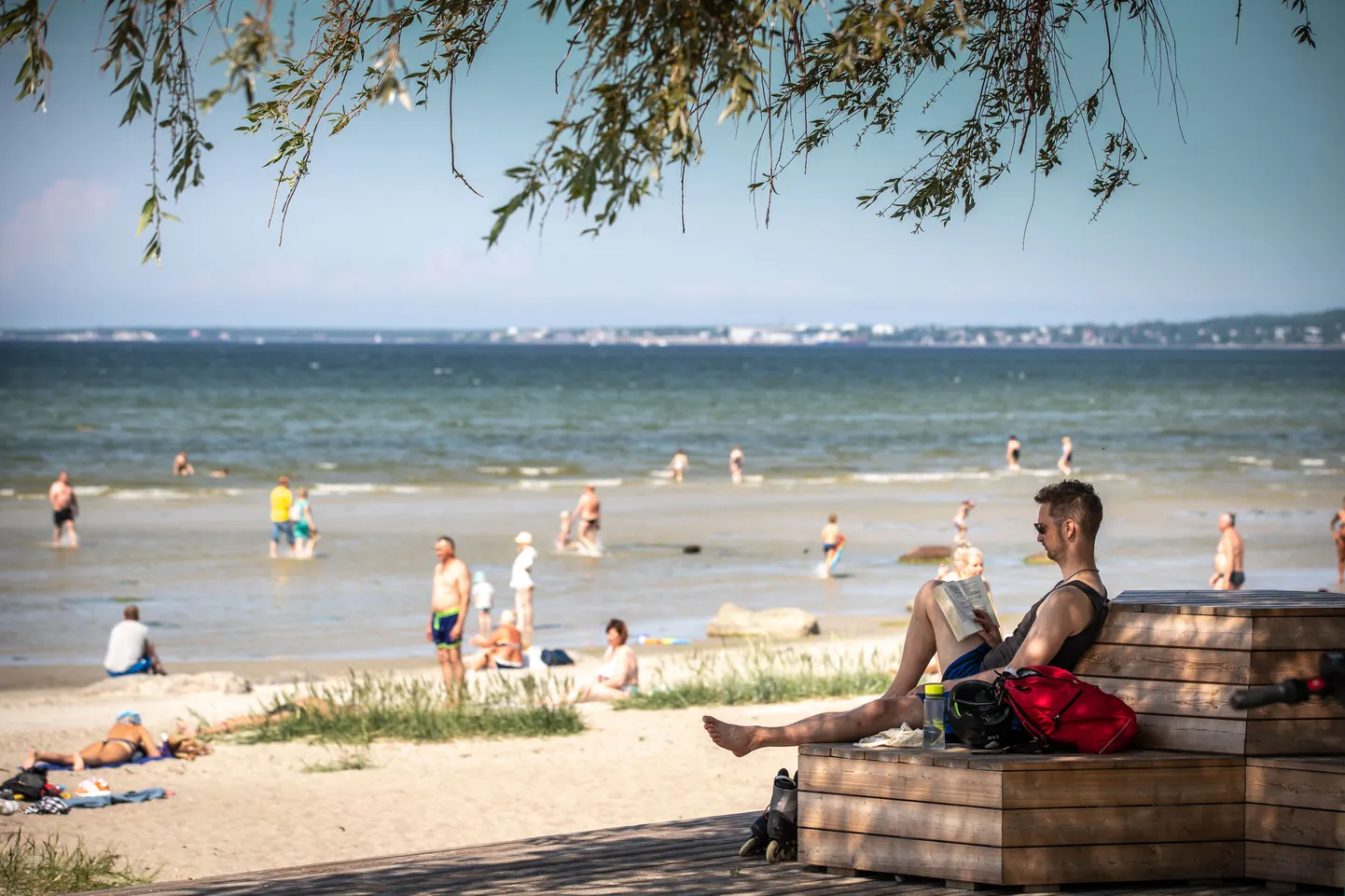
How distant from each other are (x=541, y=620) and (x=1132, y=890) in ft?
49.1

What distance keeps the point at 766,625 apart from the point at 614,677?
14.7 feet

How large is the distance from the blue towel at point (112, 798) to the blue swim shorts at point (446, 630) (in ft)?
11.2

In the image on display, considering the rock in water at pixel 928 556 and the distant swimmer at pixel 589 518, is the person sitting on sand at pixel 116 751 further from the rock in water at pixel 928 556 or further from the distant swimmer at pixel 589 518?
the rock in water at pixel 928 556

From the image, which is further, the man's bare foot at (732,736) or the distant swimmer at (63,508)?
the distant swimmer at (63,508)

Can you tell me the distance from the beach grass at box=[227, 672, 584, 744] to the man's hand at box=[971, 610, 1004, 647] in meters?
6.26

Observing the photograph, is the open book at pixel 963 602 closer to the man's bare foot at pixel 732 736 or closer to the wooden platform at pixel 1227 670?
the wooden platform at pixel 1227 670

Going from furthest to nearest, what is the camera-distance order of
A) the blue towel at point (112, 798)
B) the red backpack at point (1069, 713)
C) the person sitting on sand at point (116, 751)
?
1. the person sitting on sand at point (116, 751)
2. the blue towel at point (112, 798)
3. the red backpack at point (1069, 713)

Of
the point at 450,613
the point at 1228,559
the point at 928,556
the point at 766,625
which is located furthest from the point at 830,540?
the point at 450,613

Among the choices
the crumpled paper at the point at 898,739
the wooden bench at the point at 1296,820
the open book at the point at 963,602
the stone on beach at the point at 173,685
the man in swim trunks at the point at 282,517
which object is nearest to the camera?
the wooden bench at the point at 1296,820

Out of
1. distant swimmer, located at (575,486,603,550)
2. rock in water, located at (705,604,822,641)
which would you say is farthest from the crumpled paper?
distant swimmer, located at (575,486,603,550)

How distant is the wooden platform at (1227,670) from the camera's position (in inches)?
183

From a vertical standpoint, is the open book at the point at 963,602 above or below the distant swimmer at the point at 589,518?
above

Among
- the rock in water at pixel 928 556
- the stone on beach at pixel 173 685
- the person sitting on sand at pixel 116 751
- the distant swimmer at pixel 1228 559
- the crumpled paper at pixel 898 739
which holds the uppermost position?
the crumpled paper at pixel 898 739

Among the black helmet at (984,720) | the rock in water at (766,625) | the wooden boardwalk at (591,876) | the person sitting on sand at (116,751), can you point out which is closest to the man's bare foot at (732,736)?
the wooden boardwalk at (591,876)
